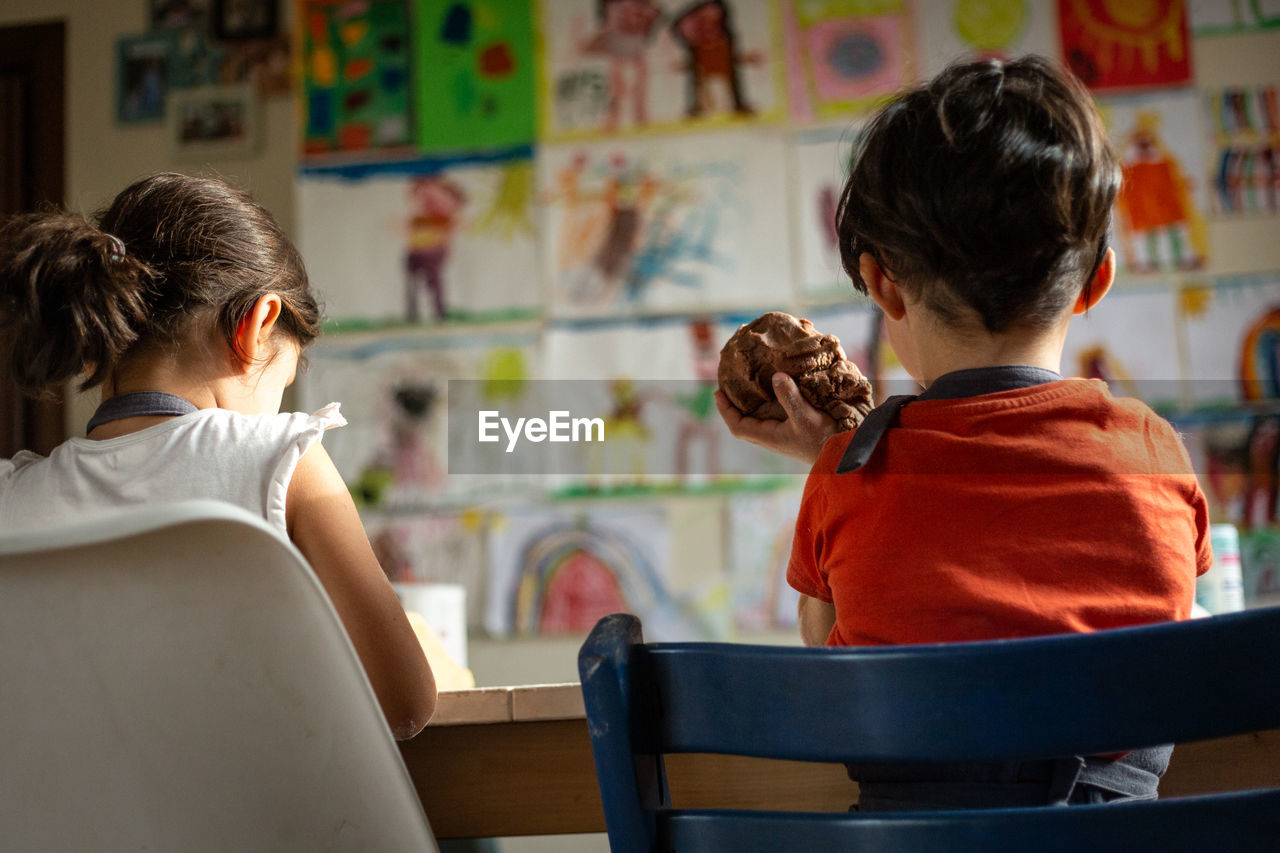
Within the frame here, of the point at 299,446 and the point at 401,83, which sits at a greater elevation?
the point at 401,83

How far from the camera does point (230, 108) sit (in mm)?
2605

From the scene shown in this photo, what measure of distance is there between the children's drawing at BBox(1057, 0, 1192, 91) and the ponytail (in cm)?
204

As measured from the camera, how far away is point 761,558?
2273 mm

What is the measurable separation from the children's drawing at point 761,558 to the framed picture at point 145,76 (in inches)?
67.2

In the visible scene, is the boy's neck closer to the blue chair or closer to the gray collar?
the gray collar

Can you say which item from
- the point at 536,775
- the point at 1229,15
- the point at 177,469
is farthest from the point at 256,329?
the point at 1229,15

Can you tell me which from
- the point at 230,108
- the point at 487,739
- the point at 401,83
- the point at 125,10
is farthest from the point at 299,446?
the point at 125,10

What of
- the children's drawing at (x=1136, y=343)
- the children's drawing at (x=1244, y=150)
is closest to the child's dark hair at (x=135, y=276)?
the children's drawing at (x=1136, y=343)

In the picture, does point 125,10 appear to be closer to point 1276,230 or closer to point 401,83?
point 401,83

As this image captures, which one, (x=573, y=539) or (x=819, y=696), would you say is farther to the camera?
(x=573, y=539)

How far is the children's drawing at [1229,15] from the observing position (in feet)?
7.49

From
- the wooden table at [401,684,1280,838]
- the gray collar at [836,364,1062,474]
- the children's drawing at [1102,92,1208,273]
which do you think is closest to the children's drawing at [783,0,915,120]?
the children's drawing at [1102,92,1208,273]

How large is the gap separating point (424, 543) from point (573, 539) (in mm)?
330

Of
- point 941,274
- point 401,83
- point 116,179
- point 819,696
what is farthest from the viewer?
point 116,179
